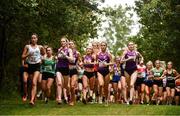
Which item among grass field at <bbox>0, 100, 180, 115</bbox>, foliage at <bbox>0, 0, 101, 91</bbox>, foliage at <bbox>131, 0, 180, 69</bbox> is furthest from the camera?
foliage at <bbox>131, 0, 180, 69</bbox>

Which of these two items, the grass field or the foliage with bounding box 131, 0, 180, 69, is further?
the foliage with bounding box 131, 0, 180, 69

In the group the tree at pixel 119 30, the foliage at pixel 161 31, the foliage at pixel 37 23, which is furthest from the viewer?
the tree at pixel 119 30

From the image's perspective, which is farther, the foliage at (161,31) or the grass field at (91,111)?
the foliage at (161,31)

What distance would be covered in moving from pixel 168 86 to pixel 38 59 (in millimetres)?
7102

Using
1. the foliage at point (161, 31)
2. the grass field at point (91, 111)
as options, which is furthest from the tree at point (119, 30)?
the grass field at point (91, 111)

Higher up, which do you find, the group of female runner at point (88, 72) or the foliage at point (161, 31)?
the foliage at point (161, 31)

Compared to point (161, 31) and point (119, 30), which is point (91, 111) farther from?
point (119, 30)

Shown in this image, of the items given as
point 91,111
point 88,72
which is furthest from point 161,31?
point 91,111

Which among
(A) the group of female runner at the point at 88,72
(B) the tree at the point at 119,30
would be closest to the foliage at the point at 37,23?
(A) the group of female runner at the point at 88,72

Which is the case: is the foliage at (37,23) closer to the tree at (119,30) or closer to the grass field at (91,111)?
the grass field at (91,111)

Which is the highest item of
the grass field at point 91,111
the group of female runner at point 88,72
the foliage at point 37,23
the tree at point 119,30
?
the tree at point 119,30

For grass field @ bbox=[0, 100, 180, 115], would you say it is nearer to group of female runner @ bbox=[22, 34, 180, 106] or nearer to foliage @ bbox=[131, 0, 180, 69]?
group of female runner @ bbox=[22, 34, 180, 106]

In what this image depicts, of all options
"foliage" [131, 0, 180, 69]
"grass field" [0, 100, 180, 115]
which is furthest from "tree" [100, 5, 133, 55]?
"grass field" [0, 100, 180, 115]

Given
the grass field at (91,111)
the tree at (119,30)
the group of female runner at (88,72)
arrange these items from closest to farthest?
the grass field at (91,111), the group of female runner at (88,72), the tree at (119,30)
